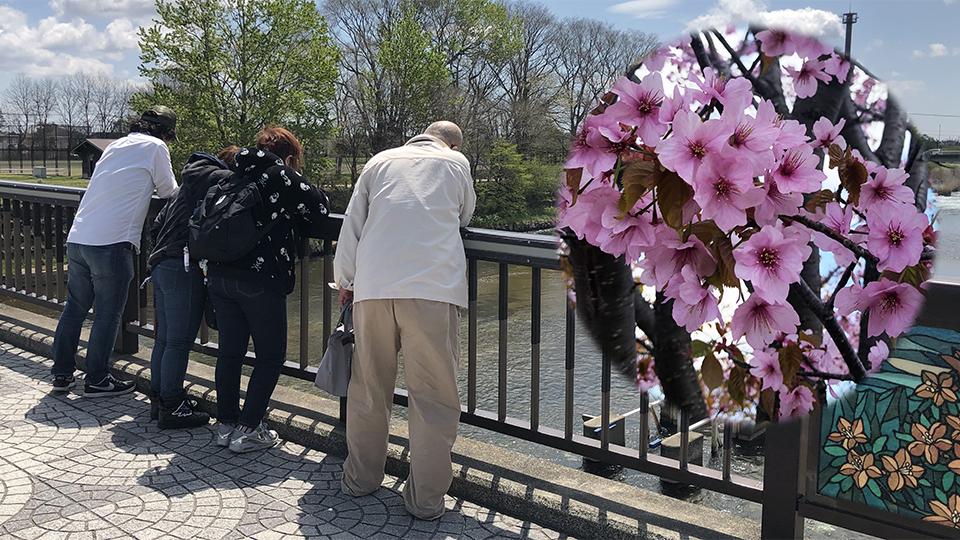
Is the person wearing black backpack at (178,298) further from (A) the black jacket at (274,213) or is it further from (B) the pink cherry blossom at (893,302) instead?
(B) the pink cherry blossom at (893,302)

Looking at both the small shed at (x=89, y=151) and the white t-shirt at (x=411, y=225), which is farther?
the small shed at (x=89, y=151)

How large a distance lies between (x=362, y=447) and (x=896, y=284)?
2.69 meters

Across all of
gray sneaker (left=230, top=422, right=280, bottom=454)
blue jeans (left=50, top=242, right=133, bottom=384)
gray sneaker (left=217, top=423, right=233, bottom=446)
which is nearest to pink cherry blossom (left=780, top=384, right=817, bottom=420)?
gray sneaker (left=230, top=422, right=280, bottom=454)

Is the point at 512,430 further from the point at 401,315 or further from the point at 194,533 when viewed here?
the point at 194,533

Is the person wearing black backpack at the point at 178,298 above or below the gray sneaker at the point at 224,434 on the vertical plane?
above

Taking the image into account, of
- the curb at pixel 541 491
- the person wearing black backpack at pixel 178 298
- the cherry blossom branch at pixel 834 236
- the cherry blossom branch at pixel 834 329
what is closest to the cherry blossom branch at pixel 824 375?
the cherry blossom branch at pixel 834 329

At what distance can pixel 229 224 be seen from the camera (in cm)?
341

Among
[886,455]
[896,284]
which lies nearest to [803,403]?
[896,284]

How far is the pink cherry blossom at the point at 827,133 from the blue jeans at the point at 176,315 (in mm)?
3700

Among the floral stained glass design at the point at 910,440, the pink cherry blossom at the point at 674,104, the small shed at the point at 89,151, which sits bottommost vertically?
the floral stained glass design at the point at 910,440

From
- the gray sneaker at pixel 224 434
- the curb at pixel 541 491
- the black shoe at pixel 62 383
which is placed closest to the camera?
the curb at pixel 541 491

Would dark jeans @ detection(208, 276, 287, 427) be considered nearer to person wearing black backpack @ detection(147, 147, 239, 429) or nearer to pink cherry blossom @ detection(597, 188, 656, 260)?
person wearing black backpack @ detection(147, 147, 239, 429)

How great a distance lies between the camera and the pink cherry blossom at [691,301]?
0.66 m

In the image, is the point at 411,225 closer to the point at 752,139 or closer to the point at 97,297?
the point at 752,139
